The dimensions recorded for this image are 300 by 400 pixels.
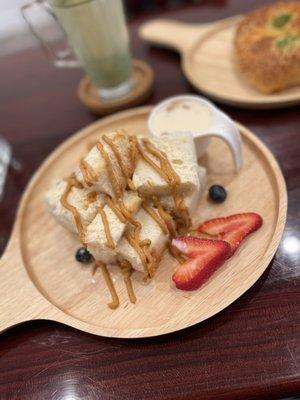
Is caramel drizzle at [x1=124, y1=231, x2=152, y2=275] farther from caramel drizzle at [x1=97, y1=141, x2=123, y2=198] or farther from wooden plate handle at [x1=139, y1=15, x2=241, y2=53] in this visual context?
wooden plate handle at [x1=139, y1=15, x2=241, y2=53]

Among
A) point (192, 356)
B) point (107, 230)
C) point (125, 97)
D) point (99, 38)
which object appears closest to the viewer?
point (192, 356)

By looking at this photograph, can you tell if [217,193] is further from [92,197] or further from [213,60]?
[213,60]

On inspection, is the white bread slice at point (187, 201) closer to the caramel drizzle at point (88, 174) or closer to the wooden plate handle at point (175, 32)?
the caramel drizzle at point (88, 174)

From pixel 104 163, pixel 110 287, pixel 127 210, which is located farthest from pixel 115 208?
pixel 110 287

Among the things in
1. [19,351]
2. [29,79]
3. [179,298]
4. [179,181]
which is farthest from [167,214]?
[29,79]

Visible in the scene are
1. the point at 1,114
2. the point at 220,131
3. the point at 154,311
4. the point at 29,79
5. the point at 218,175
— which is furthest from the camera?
the point at 29,79

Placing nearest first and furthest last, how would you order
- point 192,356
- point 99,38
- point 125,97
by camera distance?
point 192,356, point 99,38, point 125,97

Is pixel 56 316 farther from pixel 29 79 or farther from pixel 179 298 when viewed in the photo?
pixel 29 79
